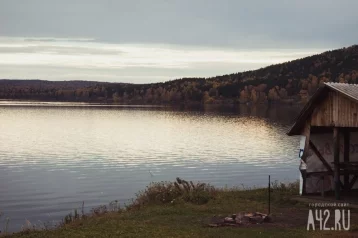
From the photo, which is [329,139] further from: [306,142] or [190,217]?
[190,217]

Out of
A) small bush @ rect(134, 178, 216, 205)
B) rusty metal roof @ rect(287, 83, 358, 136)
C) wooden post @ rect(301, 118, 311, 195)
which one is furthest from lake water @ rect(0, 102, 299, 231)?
rusty metal roof @ rect(287, 83, 358, 136)

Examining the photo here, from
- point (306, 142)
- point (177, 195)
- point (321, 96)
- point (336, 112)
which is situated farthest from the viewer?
point (177, 195)

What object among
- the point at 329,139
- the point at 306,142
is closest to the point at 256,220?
the point at 306,142

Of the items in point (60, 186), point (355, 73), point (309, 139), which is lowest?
point (60, 186)

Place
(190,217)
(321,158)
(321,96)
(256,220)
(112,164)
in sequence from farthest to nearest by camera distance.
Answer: (112,164) < (321,158) < (321,96) < (190,217) < (256,220)

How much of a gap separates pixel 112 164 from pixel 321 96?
29.1 meters

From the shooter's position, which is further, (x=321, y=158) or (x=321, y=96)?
(x=321, y=158)

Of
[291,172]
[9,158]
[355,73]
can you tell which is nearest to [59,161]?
[9,158]

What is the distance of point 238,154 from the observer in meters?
57.3

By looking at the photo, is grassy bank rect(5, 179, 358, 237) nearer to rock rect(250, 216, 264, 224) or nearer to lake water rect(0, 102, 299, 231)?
rock rect(250, 216, 264, 224)

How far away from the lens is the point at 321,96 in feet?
75.0

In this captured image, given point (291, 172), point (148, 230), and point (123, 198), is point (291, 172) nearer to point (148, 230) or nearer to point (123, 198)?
point (123, 198)

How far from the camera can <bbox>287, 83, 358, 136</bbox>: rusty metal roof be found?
70.2 feet

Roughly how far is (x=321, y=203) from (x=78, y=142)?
162 feet
